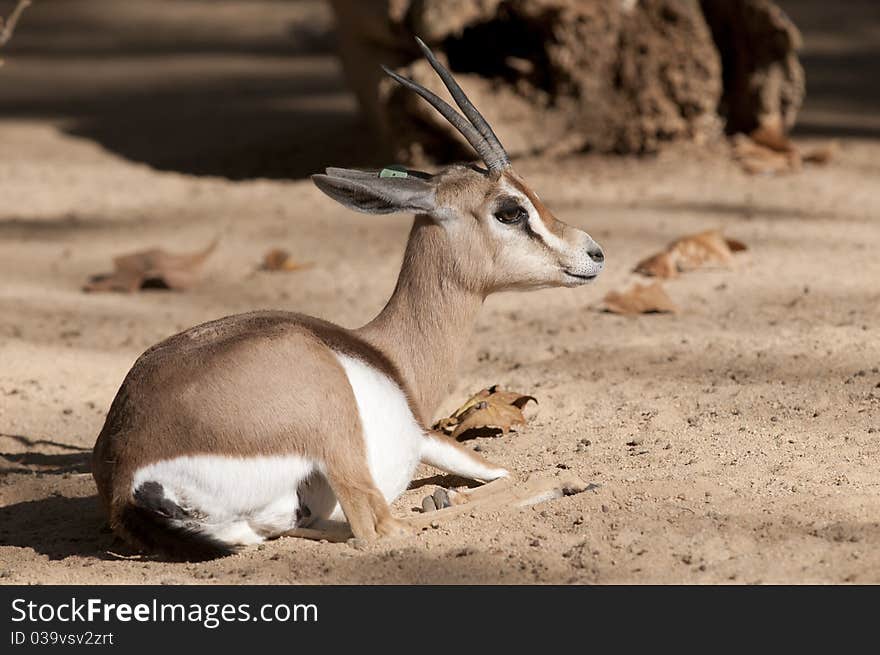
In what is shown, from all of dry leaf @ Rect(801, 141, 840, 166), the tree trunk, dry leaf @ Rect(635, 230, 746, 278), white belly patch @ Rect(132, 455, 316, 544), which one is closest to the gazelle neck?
white belly patch @ Rect(132, 455, 316, 544)

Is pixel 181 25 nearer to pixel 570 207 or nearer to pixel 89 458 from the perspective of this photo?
pixel 570 207

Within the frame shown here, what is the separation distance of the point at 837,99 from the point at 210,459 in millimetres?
8425

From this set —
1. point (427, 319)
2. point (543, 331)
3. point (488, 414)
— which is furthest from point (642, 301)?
point (427, 319)

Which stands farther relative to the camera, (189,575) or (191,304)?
(191,304)

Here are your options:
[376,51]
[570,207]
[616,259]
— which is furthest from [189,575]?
[376,51]

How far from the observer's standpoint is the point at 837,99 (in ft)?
36.1

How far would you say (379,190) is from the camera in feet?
14.0

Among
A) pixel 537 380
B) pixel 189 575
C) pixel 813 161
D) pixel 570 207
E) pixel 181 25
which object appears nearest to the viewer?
pixel 189 575

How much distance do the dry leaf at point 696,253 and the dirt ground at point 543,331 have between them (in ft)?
0.39

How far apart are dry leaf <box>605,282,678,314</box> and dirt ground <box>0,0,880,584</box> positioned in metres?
0.06

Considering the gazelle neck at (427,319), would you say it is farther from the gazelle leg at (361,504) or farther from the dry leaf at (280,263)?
the dry leaf at (280,263)

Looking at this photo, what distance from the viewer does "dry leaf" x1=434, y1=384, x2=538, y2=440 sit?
4922 mm

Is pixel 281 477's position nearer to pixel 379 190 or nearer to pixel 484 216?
pixel 379 190

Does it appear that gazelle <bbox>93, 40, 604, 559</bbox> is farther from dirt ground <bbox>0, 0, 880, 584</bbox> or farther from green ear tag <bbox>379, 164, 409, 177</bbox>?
dirt ground <bbox>0, 0, 880, 584</bbox>
